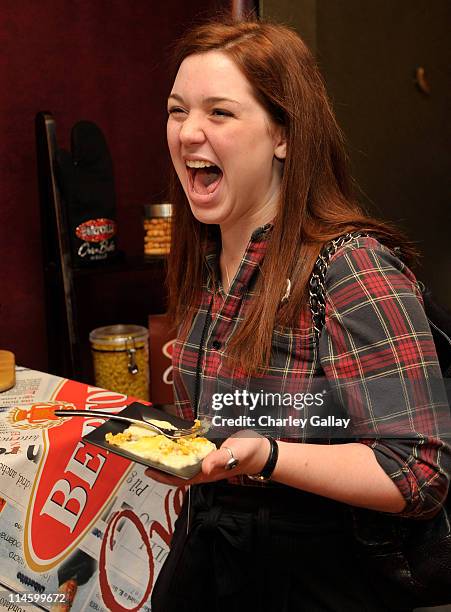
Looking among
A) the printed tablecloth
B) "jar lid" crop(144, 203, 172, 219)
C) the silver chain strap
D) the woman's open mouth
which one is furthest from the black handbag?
"jar lid" crop(144, 203, 172, 219)

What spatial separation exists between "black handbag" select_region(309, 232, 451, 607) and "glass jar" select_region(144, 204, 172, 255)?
4.24 feet

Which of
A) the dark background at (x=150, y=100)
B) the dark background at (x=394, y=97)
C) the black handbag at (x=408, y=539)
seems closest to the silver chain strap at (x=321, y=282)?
the black handbag at (x=408, y=539)

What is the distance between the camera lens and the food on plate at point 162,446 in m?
0.97

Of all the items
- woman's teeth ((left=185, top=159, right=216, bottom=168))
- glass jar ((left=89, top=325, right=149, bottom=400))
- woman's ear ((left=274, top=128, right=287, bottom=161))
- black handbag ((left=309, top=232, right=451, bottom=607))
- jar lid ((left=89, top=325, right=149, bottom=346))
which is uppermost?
woman's ear ((left=274, top=128, right=287, bottom=161))

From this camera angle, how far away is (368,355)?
93 cm

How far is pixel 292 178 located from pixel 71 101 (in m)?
1.54

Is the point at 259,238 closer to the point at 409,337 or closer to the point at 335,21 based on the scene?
the point at 409,337

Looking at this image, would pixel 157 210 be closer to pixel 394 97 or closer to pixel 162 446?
pixel 394 97

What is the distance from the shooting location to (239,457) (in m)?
0.90

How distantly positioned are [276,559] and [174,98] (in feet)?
2.37

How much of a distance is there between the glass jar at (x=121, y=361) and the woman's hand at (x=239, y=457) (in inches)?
47.6

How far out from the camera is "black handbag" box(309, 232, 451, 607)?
941 mm

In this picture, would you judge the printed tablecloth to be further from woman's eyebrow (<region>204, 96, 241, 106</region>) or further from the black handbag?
woman's eyebrow (<region>204, 96, 241, 106</region>)

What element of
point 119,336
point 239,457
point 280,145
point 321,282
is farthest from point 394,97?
point 239,457
